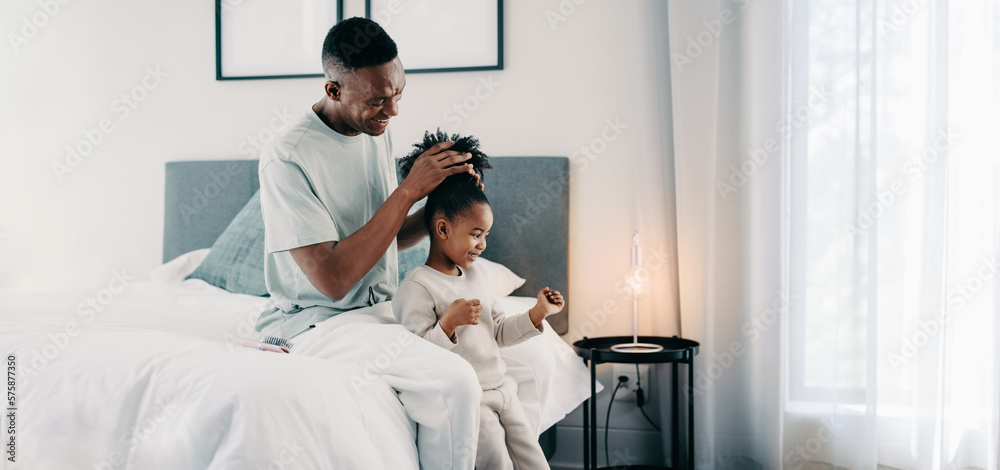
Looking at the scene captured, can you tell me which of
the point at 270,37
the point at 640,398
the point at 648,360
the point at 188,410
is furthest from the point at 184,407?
the point at 270,37

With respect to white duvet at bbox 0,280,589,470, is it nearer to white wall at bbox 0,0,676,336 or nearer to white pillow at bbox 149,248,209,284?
white pillow at bbox 149,248,209,284

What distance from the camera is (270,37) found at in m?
2.94

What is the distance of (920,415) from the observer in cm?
216

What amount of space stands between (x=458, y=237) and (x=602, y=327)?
Result: 1.33 m

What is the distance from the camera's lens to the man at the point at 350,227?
1.18m

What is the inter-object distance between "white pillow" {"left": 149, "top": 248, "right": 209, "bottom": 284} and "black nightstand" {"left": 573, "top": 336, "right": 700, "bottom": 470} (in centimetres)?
140

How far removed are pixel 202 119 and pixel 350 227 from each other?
184 centimetres

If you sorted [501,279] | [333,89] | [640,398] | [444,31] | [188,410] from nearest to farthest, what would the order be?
[188,410] → [333,89] → [501,279] → [640,398] → [444,31]

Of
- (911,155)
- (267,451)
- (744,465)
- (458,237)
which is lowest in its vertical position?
(744,465)

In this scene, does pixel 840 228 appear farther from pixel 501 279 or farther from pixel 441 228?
pixel 441 228

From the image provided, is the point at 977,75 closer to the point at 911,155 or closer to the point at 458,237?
the point at 911,155

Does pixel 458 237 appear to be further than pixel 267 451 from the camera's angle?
Yes

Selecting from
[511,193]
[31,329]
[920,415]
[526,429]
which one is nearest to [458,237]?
[526,429]

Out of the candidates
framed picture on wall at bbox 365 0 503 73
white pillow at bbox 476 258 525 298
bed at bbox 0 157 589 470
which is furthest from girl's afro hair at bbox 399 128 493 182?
framed picture on wall at bbox 365 0 503 73
